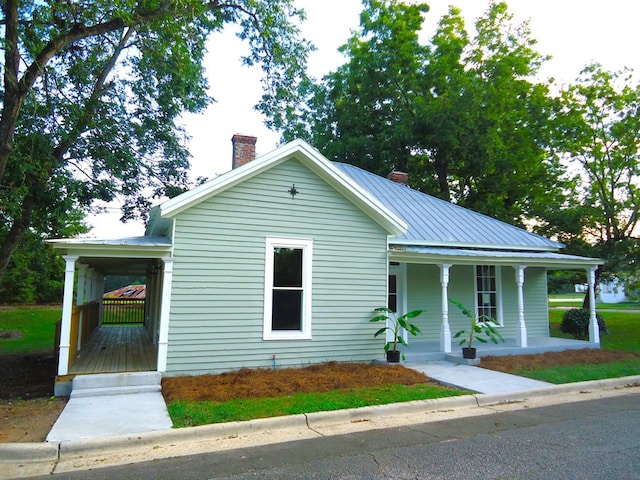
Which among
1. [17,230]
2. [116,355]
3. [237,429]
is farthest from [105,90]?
[237,429]

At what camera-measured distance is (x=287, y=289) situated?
9656 millimetres

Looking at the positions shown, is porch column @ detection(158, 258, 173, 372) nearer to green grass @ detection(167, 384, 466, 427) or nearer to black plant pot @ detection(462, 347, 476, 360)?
green grass @ detection(167, 384, 466, 427)

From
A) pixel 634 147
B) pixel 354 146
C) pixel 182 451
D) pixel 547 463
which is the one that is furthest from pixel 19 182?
pixel 634 147

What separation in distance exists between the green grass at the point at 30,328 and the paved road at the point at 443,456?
11.8 meters

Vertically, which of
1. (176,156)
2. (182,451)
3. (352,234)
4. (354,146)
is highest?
(354,146)

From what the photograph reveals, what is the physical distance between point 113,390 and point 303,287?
4.06 metres

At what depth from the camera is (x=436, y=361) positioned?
11227 mm

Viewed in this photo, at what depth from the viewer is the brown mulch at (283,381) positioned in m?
7.43

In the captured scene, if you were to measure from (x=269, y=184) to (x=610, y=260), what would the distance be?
644 inches

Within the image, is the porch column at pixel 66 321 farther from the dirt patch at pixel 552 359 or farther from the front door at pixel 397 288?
the dirt patch at pixel 552 359

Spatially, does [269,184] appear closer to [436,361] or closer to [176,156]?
[436,361]

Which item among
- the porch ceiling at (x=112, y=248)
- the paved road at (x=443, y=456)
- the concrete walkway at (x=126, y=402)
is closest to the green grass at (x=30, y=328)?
the porch ceiling at (x=112, y=248)

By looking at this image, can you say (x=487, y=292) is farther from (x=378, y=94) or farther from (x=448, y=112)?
(x=378, y=94)

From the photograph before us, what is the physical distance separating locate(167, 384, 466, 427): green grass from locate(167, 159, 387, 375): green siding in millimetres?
1972
